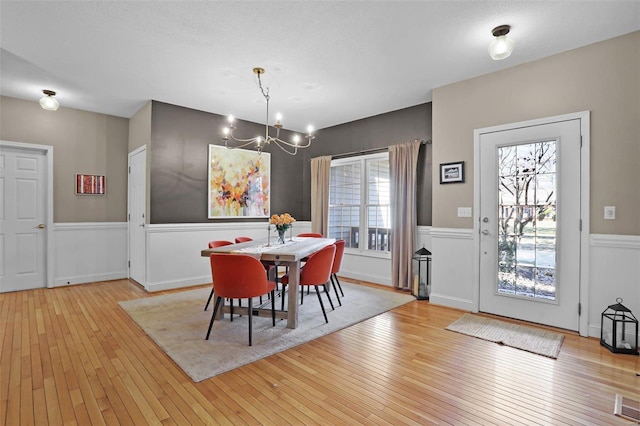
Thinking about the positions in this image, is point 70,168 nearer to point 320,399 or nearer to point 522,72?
point 320,399

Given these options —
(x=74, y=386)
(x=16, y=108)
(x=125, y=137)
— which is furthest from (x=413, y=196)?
(x=16, y=108)

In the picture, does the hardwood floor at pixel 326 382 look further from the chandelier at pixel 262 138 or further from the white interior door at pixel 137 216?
the chandelier at pixel 262 138

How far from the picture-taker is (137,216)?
508 centimetres

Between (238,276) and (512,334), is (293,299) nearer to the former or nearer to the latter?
(238,276)

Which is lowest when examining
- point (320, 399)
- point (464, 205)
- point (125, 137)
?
point (320, 399)

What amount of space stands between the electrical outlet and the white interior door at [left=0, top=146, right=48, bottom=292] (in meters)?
7.18

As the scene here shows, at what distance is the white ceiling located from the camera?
2.51 m

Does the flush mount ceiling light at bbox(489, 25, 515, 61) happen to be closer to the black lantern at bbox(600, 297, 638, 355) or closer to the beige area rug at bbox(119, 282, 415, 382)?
the black lantern at bbox(600, 297, 638, 355)

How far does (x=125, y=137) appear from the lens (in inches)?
216

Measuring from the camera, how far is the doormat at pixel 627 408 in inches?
72.2

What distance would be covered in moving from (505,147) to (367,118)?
8.14 feet

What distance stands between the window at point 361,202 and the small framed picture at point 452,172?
1227mm

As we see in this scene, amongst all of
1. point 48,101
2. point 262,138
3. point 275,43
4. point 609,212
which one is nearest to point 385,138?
point 262,138

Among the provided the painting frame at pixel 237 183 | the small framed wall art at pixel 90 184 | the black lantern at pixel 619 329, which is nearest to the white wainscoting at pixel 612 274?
the black lantern at pixel 619 329
